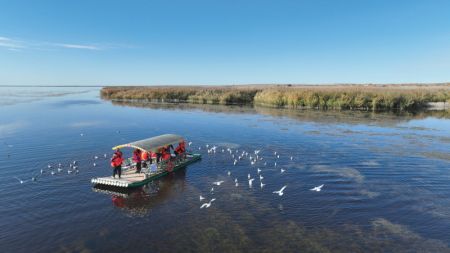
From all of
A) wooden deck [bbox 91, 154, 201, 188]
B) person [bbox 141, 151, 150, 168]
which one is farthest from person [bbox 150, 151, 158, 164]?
wooden deck [bbox 91, 154, 201, 188]

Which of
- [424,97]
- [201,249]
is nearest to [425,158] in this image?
[201,249]

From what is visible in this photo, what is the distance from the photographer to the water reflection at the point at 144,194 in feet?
66.4

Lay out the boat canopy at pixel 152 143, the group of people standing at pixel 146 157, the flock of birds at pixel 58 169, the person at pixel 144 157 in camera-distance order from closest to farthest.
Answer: the group of people standing at pixel 146 157 → the flock of birds at pixel 58 169 → the boat canopy at pixel 152 143 → the person at pixel 144 157

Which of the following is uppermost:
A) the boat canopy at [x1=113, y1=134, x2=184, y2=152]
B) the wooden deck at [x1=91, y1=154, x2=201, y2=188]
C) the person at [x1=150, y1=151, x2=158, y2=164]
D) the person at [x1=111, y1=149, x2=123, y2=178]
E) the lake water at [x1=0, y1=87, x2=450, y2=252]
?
the boat canopy at [x1=113, y1=134, x2=184, y2=152]

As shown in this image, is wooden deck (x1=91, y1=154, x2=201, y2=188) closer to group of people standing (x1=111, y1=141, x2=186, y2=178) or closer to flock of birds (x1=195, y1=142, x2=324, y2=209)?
group of people standing (x1=111, y1=141, x2=186, y2=178)

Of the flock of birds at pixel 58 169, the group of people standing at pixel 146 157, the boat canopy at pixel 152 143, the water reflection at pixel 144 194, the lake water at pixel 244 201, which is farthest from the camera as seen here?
the boat canopy at pixel 152 143

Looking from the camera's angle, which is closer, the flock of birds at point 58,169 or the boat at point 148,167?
the boat at point 148,167

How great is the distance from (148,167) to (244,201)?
8422 mm

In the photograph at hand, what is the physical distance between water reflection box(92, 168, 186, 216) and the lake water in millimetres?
87

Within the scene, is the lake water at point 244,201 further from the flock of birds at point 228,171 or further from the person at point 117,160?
the person at point 117,160

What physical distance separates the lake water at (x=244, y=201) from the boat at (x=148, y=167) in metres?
0.61

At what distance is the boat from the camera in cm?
2312

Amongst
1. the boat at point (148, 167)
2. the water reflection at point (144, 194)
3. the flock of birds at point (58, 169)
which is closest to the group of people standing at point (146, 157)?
the boat at point (148, 167)

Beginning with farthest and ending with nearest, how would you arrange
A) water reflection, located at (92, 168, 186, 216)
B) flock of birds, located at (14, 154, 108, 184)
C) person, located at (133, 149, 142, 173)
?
person, located at (133, 149, 142, 173)
flock of birds, located at (14, 154, 108, 184)
water reflection, located at (92, 168, 186, 216)
